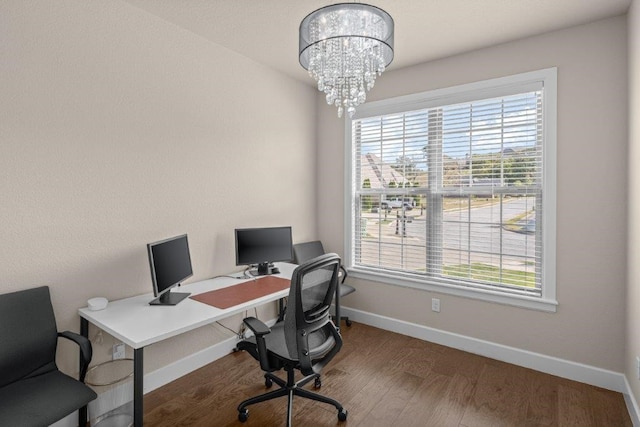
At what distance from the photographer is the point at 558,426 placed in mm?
2111

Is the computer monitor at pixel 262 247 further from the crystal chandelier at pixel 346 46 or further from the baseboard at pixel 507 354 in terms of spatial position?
the crystal chandelier at pixel 346 46

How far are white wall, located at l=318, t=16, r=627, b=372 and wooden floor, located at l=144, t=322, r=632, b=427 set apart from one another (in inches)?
13.1

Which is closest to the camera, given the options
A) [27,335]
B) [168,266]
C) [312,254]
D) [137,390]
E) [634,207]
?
[137,390]

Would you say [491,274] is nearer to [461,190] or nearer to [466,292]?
[466,292]

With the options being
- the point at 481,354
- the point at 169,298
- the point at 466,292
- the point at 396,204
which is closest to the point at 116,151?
the point at 169,298

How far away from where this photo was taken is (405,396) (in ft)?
7.98

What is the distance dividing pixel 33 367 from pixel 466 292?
124 inches

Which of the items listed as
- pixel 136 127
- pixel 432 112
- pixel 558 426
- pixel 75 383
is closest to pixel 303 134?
pixel 432 112

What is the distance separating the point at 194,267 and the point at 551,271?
288 cm

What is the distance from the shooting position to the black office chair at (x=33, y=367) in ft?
5.06

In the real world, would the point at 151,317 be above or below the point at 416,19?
below

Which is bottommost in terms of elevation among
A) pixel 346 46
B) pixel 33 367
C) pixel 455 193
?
pixel 33 367

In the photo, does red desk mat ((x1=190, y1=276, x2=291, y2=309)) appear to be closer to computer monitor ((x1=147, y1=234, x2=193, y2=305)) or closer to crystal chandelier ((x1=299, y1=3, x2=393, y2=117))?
computer monitor ((x1=147, y1=234, x2=193, y2=305))

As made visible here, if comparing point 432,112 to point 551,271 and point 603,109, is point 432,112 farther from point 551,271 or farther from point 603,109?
point 551,271
